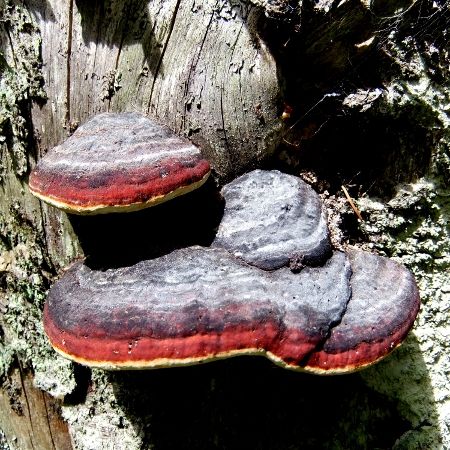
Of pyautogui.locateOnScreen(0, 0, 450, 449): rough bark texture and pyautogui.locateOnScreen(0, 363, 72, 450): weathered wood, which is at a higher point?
pyautogui.locateOnScreen(0, 0, 450, 449): rough bark texture

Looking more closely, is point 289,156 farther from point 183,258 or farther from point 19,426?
point 19,426

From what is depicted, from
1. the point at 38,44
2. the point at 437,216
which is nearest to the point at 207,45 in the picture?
the point at 38,44

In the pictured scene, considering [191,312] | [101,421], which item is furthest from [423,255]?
[101,421]

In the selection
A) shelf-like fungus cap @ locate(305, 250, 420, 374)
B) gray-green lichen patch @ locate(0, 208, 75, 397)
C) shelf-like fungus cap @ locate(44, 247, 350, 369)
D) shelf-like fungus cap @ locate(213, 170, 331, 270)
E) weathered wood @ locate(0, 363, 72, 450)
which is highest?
shelf-like fungus cap @ locate(213, 170, 331, 270)

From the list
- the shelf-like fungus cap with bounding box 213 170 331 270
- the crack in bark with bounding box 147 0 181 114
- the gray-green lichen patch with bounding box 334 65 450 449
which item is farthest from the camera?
the gray-green lichen patch with bounding box 334 65 450 449

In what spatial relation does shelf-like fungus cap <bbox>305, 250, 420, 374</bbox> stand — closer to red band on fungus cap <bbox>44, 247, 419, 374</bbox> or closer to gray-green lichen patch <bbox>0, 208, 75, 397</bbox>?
red band on fungus cap <bbox>44, 247, 419, 374</bbox>

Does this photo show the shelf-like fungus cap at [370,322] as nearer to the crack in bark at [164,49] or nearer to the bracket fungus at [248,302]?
the bracket fungus at [248,302]

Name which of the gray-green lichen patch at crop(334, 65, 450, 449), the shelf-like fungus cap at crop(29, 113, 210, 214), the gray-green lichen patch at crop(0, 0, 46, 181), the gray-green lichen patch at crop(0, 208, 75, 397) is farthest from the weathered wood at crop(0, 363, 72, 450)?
the gray-green lichen patch at crop(334, 65, 450, 449)

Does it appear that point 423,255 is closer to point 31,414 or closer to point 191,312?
point 191,312
